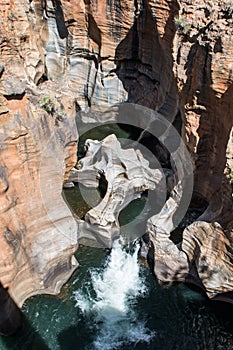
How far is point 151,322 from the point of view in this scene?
12359 mm

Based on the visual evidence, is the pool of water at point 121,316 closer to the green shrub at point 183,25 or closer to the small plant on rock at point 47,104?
the small plant on rock at point 47,104

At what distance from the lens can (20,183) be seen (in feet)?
35.2

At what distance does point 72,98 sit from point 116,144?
3.35 m

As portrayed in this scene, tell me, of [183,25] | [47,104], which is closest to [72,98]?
[47,104]

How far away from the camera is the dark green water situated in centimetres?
1160

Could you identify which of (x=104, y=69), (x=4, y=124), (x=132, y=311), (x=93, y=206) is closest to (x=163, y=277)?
(x=132, y=311)

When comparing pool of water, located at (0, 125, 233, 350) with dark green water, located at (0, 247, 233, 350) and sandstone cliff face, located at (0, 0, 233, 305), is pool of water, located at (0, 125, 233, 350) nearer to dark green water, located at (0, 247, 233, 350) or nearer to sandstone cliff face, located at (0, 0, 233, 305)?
dark green water, located at (0, 247, 233, 350)

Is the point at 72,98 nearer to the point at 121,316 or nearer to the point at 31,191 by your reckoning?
the point at 31,191

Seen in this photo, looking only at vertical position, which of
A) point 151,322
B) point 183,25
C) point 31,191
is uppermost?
point 183,25

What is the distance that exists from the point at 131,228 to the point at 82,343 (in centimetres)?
532

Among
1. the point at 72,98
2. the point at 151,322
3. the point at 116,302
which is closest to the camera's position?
the point at 151,322

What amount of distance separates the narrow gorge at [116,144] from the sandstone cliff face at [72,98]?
4cm

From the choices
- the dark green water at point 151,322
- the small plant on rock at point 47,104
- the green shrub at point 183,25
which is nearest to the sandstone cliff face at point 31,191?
the small plant on rock at point 47,104

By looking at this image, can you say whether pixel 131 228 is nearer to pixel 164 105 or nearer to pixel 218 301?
pixel 218 301
